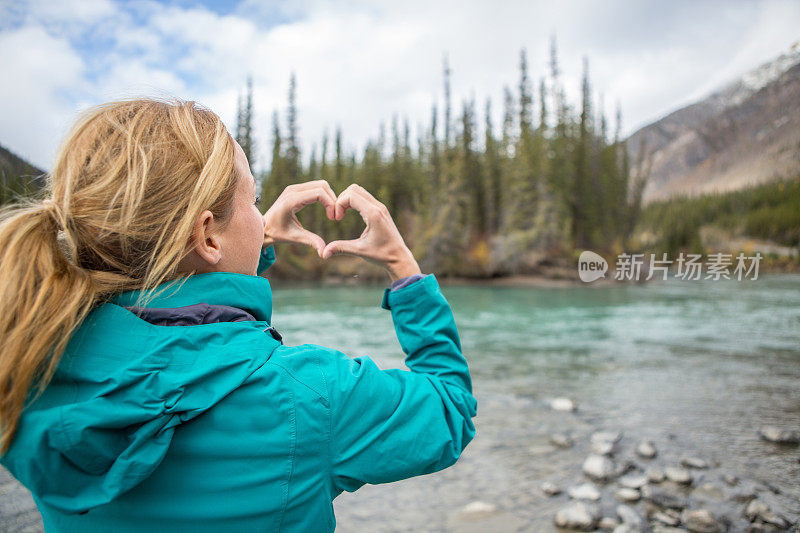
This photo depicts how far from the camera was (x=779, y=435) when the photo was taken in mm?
4582

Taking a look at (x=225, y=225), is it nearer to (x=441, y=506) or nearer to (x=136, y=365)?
(x=136, y=365)

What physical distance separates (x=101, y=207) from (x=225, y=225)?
0.57ft

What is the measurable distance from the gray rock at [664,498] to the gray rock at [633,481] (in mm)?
50

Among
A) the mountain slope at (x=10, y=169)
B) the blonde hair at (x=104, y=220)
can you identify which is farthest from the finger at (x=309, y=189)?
the mountain slope at (x=10, y=169)

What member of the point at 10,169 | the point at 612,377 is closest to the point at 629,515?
the point at 612,377

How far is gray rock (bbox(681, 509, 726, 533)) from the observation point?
3.09 metres

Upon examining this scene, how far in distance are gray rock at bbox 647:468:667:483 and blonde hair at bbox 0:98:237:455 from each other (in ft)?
13.6

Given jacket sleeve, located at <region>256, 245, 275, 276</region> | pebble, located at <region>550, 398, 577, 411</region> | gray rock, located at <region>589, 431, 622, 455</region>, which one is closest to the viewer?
jacket sleeve, located at <region>256, 245, 275, 276</region>

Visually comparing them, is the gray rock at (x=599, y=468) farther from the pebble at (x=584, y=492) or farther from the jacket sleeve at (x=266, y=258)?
the jacket sleeve at (x=266, y=258)

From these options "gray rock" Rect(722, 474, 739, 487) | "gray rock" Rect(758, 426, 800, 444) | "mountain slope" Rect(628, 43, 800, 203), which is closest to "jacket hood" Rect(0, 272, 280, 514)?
"gray rock" Rect(722, 474, 739, 487)

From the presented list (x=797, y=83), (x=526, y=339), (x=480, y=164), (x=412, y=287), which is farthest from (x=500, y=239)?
(x=412, y=287)

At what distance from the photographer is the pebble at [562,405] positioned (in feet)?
18.9

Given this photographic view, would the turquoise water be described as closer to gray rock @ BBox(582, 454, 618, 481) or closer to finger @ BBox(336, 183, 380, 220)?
gray rock @ BBox(582, 454, 618, 481)

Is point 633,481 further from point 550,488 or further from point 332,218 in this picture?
point 332,218
